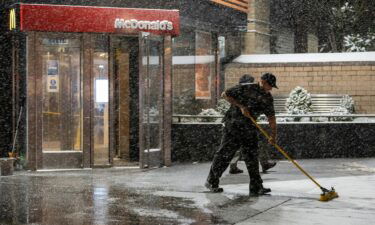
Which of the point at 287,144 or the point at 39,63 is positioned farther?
the point at 287,144

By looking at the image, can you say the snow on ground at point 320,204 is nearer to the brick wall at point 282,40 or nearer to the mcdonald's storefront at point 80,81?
the mcdonald's storefront at point 80,81

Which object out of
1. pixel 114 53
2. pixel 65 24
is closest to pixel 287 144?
pixel 114 53

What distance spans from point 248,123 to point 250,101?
312mm

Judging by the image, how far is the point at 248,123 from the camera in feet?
31.8

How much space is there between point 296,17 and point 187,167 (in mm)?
16062

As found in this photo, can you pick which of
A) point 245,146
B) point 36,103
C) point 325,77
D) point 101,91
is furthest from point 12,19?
point 325,77

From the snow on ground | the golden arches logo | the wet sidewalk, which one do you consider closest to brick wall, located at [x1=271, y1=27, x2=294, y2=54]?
the wet sidewalk

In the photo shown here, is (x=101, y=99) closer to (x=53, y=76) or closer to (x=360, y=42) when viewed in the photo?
(x=53, y=76)

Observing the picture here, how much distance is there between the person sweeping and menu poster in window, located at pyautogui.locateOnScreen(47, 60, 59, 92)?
4960 millimetres

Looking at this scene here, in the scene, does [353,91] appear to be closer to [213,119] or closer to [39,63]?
[213,119]

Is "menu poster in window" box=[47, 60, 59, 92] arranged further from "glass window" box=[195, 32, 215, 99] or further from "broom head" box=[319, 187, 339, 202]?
"broom head" box=[319, 187, 339, 202]

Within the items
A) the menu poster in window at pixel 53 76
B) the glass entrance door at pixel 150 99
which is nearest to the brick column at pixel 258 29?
the glass entrance door at pixel 150 99

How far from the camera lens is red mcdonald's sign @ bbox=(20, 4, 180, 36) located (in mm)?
13086

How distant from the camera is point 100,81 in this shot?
45.9ft
